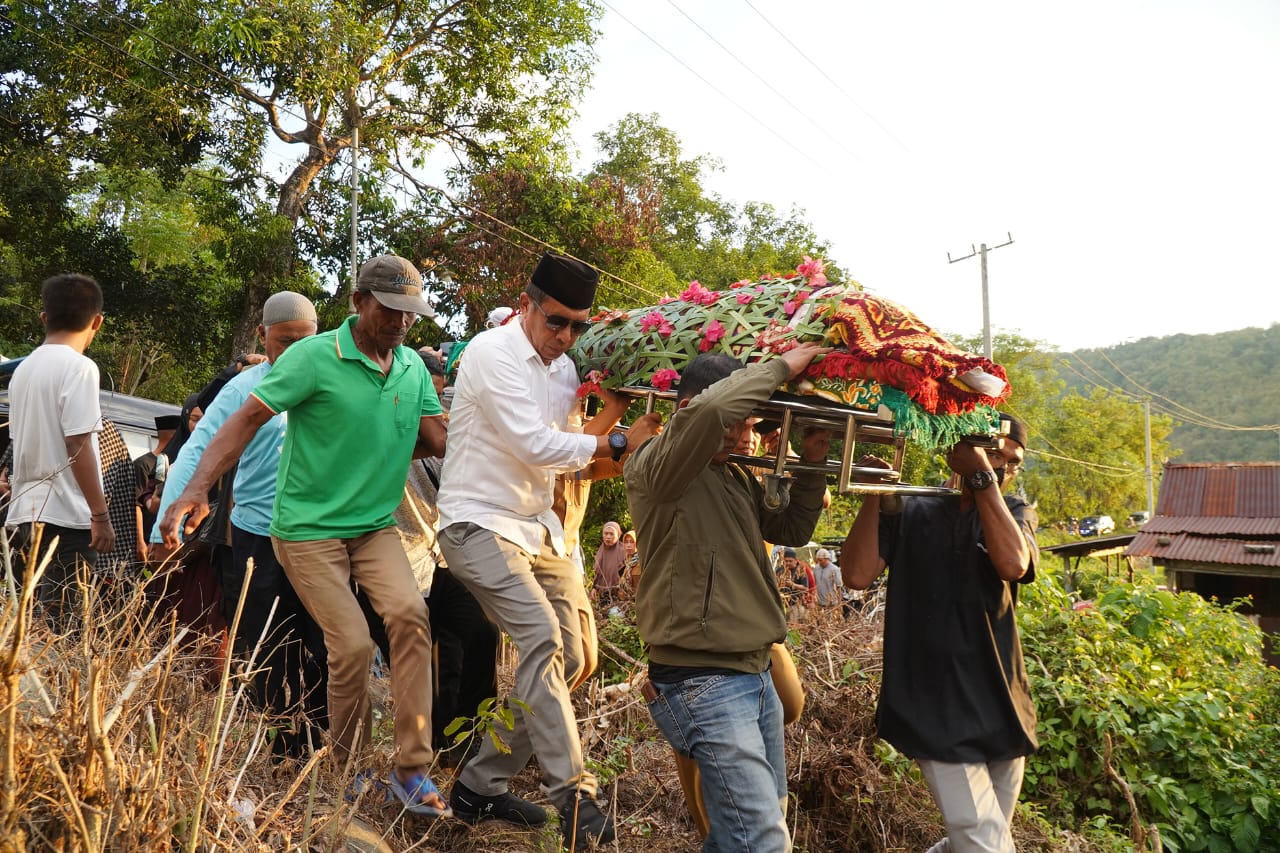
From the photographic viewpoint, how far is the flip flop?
3336mm

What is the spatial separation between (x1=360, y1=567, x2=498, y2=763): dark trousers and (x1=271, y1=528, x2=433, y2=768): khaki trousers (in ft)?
1.96

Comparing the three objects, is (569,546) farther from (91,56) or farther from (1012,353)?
(1012,353)

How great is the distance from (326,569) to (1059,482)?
6039 centimetres

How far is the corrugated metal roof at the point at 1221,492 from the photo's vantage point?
1898 centimetres

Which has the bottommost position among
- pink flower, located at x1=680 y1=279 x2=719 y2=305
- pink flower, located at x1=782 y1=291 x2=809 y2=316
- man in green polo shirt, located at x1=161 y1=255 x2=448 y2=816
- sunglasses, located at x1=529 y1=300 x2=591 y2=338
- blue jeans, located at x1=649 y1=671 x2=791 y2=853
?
blue jeans, located at x1=649 y1=671 x2=791 y2=853

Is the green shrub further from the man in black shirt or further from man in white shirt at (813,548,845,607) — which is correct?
the man in black shirt

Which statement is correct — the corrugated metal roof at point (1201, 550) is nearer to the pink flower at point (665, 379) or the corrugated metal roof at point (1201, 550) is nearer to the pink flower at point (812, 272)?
the pink flower at point (812, 272)

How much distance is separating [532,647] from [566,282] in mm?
1295

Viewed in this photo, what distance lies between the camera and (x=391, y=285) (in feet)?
12.0

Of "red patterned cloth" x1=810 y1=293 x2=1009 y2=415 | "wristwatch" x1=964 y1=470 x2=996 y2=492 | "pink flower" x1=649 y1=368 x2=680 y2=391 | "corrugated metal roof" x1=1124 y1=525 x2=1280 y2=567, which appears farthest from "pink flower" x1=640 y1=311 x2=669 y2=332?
"corrugated metal roof" x1=1124 y1=525 x2=1280 y2=567

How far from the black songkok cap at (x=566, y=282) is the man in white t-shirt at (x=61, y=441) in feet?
6.68

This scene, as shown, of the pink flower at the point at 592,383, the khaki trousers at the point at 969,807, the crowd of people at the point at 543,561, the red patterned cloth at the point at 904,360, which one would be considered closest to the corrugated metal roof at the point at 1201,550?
the crowd of people at the point at 543,561

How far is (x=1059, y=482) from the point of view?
191 ft

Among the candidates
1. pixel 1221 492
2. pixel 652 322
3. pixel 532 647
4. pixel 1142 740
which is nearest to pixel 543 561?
pixel 532 647
